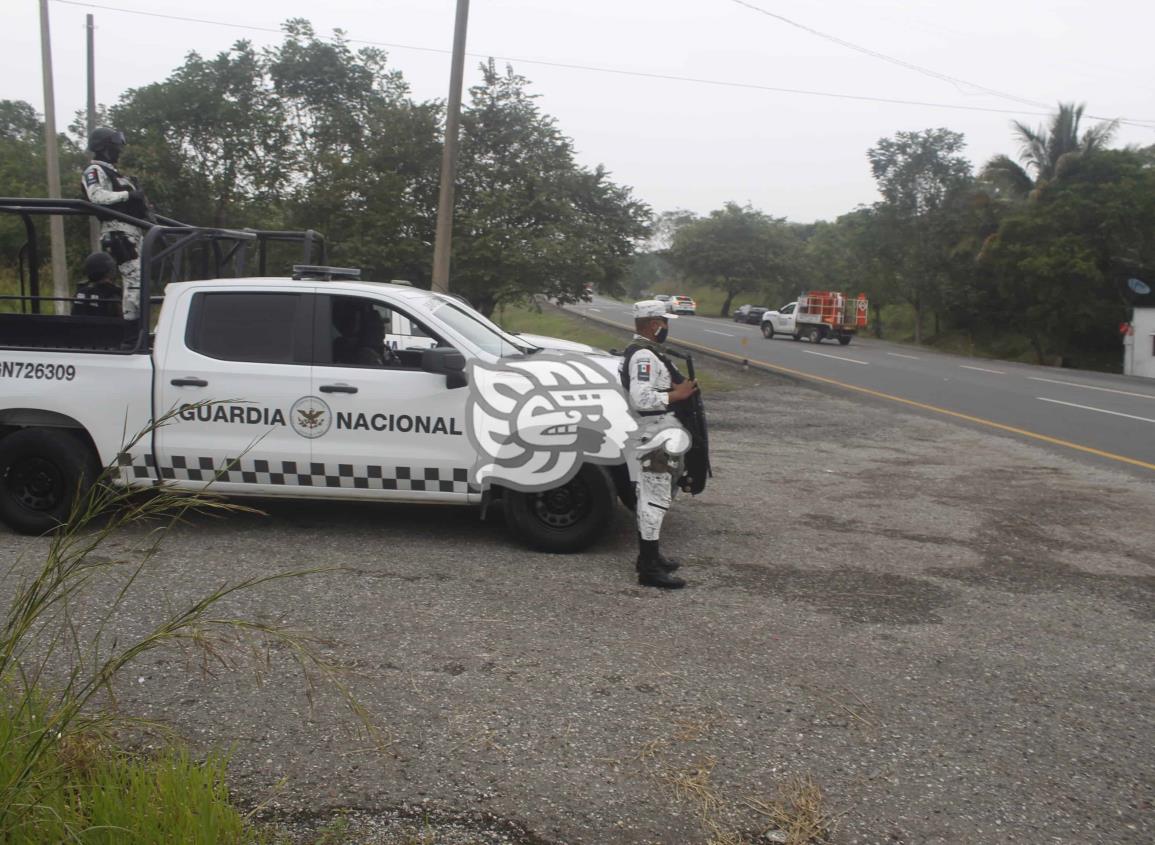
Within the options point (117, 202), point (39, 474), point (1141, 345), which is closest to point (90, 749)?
point (39, 474)

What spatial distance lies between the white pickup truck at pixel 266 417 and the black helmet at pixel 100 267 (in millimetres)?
867

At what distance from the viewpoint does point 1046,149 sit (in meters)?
41.8

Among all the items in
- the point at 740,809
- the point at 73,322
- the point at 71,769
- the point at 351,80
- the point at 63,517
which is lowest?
the point at 63,517

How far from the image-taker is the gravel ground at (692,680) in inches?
131

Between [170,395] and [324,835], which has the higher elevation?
[170,395]

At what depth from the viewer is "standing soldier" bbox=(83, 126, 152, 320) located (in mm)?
6934

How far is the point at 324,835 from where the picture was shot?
3.05 metres

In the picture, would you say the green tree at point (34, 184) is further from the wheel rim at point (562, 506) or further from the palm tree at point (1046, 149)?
the palm tree at point (1046, 149)

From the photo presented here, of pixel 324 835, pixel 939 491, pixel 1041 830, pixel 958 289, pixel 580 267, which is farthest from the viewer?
pixel 958 289

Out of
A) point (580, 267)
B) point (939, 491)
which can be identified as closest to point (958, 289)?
point (580, 267)

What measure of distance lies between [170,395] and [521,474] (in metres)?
2.26

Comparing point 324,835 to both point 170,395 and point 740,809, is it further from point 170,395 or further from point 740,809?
point 170,395

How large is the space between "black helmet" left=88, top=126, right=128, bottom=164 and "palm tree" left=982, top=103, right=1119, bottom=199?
126ft

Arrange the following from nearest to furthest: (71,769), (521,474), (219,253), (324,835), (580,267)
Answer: (71,769) → (324,835) → (521,474) → (219,253) → (580,267)
